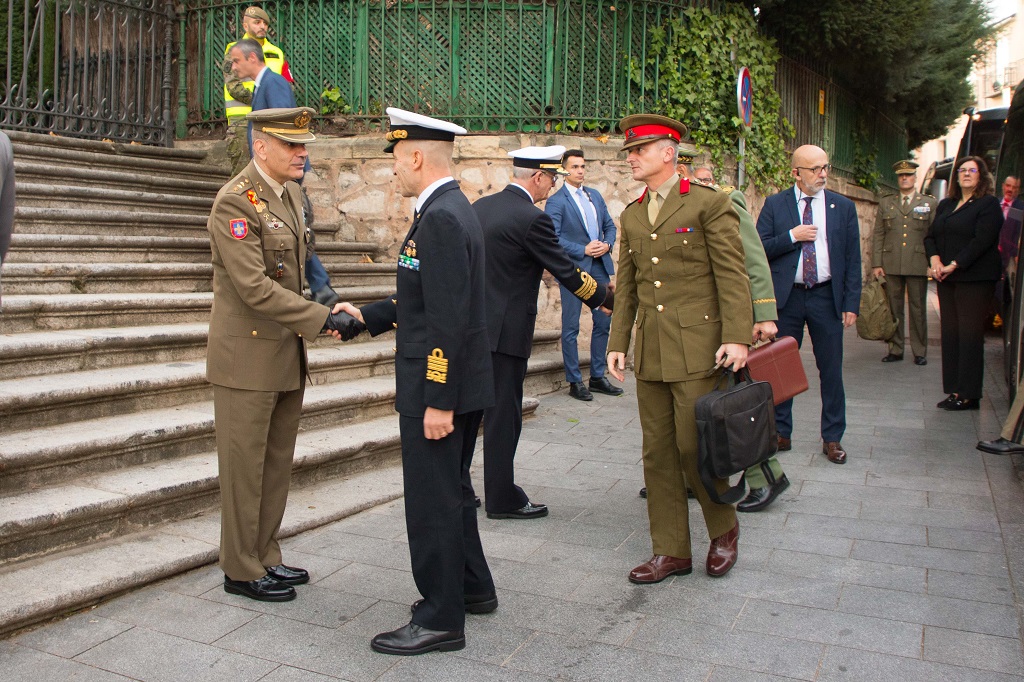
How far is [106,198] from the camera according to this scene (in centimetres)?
834

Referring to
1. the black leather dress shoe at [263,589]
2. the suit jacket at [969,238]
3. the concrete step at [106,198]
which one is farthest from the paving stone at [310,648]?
the suit jacket at [969,238]

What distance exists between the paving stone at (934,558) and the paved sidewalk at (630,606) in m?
0.01

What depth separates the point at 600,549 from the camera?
16.4 feet

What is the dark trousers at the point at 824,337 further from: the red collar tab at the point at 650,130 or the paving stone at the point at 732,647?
the paving stone at the point at 732,647

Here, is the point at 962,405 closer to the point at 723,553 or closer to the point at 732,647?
the point at 723,553

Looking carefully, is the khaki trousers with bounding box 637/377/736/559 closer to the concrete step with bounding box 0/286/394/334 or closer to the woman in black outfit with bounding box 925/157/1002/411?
the concrete step with bounding box 0/286/394/334

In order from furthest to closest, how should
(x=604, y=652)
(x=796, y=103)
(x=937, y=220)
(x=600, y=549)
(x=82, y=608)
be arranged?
(x=796, y=103)
(x=937, y=220)
(x=600, y=549)
(x=82, y=608)
(x=604, y=652)

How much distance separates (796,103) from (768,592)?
472 inches

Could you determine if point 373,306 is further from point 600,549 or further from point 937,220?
point 937,220

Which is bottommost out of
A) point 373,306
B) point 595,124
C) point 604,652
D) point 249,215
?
point 604,652

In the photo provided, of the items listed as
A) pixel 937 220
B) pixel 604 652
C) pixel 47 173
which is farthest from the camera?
pixel 937 220

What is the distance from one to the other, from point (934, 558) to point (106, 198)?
6.94 meters

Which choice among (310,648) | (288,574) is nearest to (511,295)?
(288,574)

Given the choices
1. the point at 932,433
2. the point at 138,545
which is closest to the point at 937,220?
the point at 932,433
